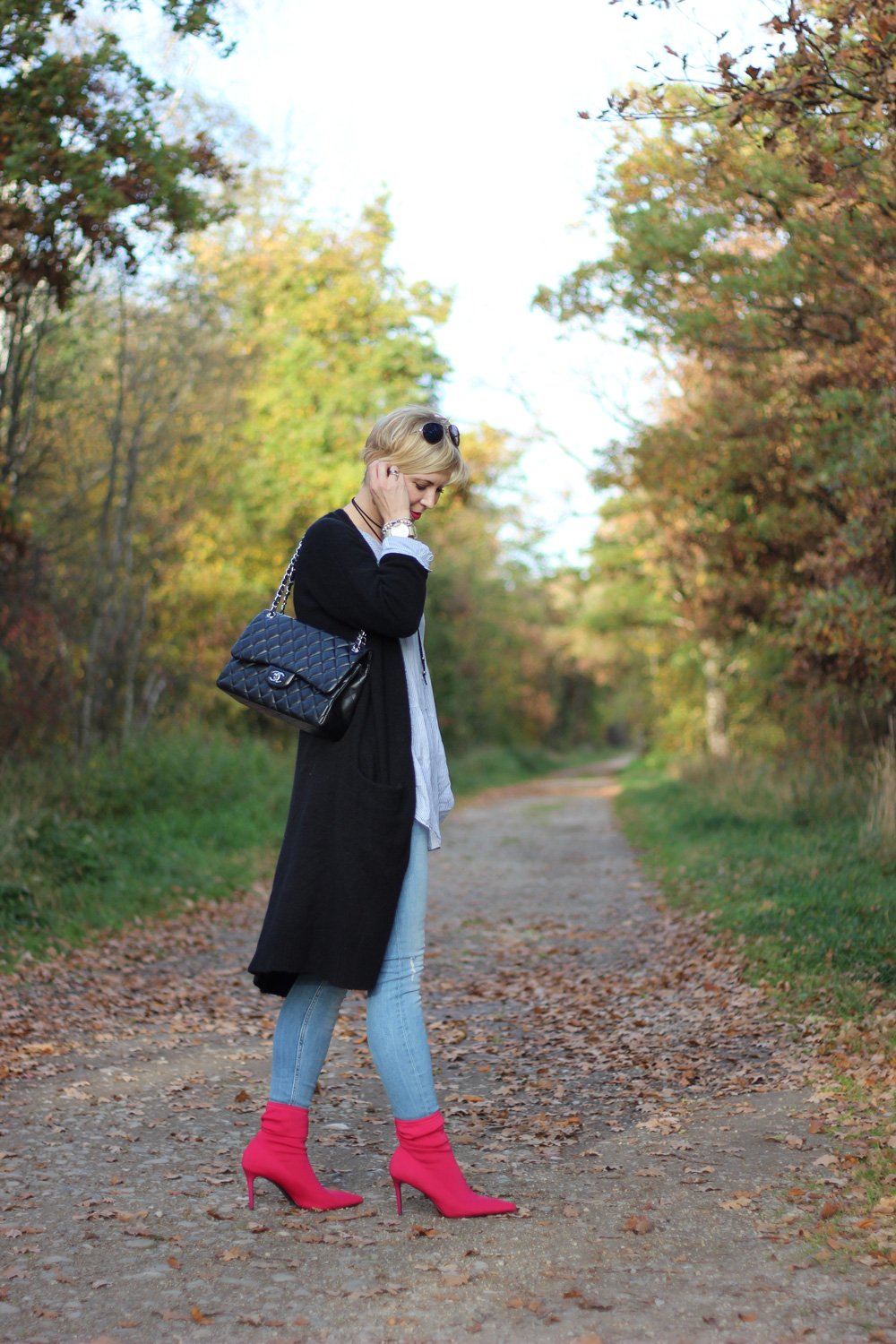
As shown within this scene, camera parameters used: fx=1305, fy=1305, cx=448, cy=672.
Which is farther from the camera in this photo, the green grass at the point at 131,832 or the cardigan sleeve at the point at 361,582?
the green grass at the point at 131,832

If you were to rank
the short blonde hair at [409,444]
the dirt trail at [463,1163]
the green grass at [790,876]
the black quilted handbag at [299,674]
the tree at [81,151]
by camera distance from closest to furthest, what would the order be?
the dirt trail at [463,1163] → the black quilted handbag at [299,674] → the short blonde hair at [409,444] → the green grass at [790,876] → the tree at [81,151]

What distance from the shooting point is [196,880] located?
10477 mm

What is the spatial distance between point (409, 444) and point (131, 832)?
8.00 m

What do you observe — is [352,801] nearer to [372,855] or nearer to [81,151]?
[372,855]

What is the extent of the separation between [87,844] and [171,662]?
24.6 ft

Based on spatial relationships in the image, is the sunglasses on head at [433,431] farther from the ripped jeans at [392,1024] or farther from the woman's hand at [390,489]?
the ripped jeans at [392,1024]

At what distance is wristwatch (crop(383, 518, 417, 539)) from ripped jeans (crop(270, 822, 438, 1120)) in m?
0.82

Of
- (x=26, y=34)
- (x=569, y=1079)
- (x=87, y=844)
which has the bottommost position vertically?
(x=569, y=1079)

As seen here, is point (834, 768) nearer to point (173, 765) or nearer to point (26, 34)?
point (173, 765)

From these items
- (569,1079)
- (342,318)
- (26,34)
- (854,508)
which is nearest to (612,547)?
(342,318)

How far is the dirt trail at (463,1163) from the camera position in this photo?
3.05 metres

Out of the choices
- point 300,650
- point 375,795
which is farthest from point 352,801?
point 300,650

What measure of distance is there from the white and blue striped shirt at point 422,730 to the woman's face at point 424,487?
0.14 m

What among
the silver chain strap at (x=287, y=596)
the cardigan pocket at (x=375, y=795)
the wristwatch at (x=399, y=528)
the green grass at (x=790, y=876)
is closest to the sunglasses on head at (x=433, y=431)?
the wristwatch at (x=399, y=528)
